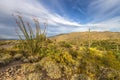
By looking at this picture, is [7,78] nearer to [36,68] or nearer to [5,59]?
[36,68]

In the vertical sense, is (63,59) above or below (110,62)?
above

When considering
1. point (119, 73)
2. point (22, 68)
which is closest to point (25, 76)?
point (22, 68)

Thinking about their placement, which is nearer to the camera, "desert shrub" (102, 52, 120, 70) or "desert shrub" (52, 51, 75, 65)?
"desert shrub" (52, 51, 75, 65)

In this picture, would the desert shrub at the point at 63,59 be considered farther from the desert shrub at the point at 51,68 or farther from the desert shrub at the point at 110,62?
the desert shrub at the point at 110,62

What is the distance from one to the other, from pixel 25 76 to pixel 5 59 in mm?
2232

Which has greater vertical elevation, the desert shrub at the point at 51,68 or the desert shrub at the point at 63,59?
the desert shrub at the point at 63,59

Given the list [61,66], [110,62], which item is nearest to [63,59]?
[61,66]

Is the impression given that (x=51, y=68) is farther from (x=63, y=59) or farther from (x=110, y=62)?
(x=110, y=62)

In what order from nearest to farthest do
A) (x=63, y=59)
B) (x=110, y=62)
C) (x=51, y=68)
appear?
(x=51, y=68) < (x=63, y=59) < (x=110, y=62)

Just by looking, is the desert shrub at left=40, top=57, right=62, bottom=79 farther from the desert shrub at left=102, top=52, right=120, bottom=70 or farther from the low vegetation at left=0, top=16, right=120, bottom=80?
the desert shrub at left=102, top=52, right=120, bottom=70

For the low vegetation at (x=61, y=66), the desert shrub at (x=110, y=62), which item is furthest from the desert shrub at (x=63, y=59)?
the desert shrub at (x=110, y=62)

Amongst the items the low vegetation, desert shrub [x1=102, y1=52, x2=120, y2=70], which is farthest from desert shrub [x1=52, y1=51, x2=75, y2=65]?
desert shrub [x1=102, y1=52, x2=120, y2=70]

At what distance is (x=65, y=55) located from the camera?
842cm

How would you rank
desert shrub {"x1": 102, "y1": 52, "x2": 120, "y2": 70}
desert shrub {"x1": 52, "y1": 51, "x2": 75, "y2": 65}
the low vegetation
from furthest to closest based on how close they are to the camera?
1. desert shrub {"x1": 102, "y1": 52, "x2": 120, "y2": 70}
2. desert shrub {"x1": 52, "y1": 51, "x2": 75, "y2": 65}
3. the low vegetation
